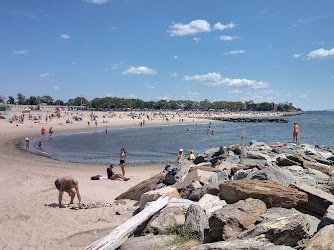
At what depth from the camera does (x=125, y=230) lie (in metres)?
5.92

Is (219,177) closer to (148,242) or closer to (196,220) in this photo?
(196,220)

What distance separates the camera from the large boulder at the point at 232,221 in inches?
186

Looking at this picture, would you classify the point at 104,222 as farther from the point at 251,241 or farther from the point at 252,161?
the point at 252,161

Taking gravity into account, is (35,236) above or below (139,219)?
below

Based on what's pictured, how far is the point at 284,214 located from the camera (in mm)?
5109

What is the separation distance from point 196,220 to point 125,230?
1401mm

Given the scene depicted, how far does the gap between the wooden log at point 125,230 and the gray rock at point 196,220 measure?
43.5 inches

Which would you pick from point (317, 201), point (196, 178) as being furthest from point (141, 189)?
point (317, 201)

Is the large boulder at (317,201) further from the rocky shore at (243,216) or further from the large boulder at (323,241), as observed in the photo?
the large boulder at (323,241)

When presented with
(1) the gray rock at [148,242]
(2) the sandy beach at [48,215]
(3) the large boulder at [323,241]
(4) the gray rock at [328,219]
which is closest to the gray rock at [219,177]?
(2) the sandy beach at [48,215]

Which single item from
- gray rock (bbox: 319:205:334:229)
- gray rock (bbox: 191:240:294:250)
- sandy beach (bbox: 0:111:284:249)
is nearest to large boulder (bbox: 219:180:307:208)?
gray rock (bbox: 319:205:334:229)

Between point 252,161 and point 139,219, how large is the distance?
6.40 meters

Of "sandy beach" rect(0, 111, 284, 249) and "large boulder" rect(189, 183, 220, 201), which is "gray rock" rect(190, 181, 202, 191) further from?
"sandy beach" rect(0, 111, 284, 249)

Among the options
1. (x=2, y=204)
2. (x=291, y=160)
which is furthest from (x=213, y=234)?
(x=2, y=204)
